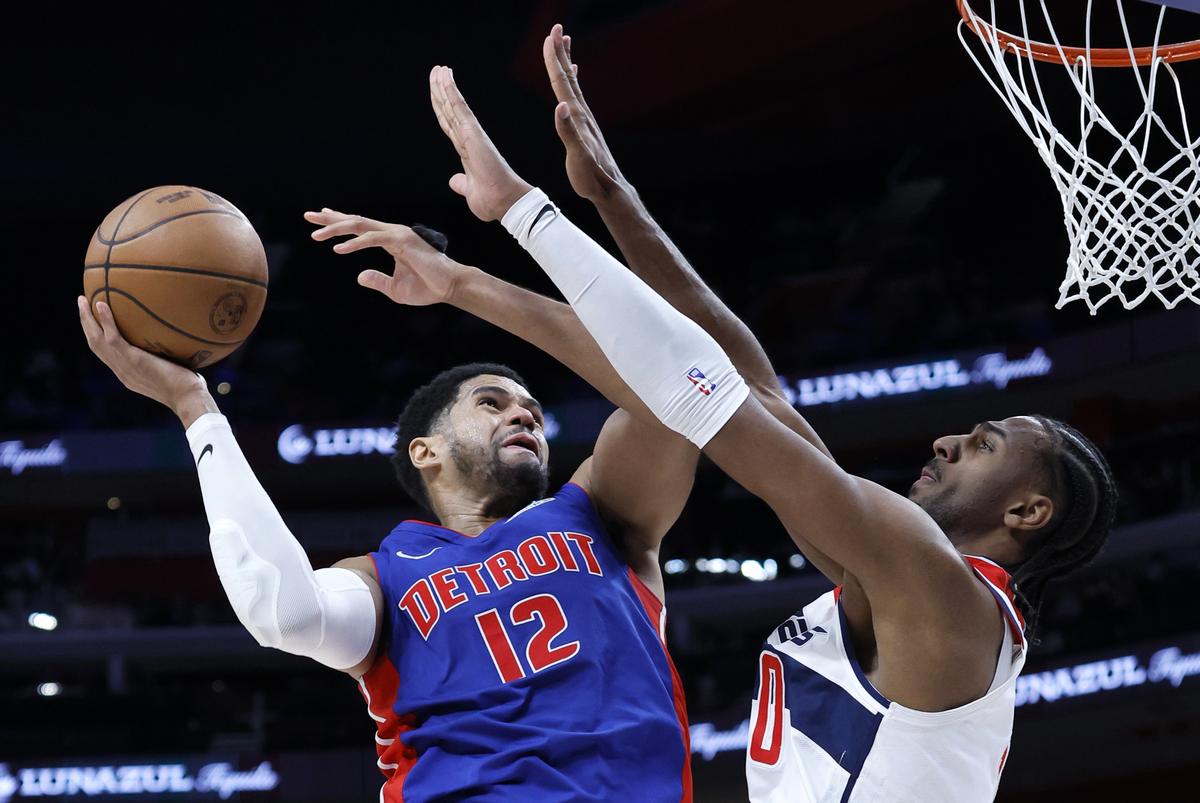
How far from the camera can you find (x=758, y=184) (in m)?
13.4

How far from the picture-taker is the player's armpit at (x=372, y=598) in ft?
8.68

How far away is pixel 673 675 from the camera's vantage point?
2.73 m

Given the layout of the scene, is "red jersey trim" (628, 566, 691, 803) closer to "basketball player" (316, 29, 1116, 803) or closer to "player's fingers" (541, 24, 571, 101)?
"basketball player" (316, 29, 1116, 803)

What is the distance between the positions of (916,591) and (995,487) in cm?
49

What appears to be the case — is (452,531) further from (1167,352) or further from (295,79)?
(1167,352)

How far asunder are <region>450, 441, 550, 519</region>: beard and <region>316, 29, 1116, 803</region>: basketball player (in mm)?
584

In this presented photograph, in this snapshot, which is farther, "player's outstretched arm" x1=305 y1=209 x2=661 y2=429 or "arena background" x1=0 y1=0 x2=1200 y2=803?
"arena background" x1=0 y1=0 x2=1200 y2=803

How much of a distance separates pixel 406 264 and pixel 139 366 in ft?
1.83

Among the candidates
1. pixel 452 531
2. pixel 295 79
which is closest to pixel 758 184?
pixel 295 79

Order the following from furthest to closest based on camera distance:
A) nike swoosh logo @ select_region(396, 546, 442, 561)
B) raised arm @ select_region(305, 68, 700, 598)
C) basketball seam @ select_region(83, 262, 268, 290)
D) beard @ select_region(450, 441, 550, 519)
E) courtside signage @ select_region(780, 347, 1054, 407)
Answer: courtside signage @ select_region(780, 347, 1054, 407) → beard @ select_region(450, 441, 550, 519) → nike swoosh logo @ select_region(396, 546, 442, 561) → basketball seam @ select_region(83, 262, 268, 290) → raised arm @ select_region(305, 68, 700, 598)

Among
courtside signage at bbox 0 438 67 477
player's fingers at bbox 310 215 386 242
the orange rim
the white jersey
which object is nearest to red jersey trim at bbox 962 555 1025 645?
the white jersey

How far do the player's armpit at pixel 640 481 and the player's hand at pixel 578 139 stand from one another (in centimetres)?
58

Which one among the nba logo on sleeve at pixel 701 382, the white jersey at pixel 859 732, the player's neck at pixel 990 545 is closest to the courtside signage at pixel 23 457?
the white jersey at pixel 859 732

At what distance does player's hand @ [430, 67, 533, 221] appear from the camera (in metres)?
2.15
